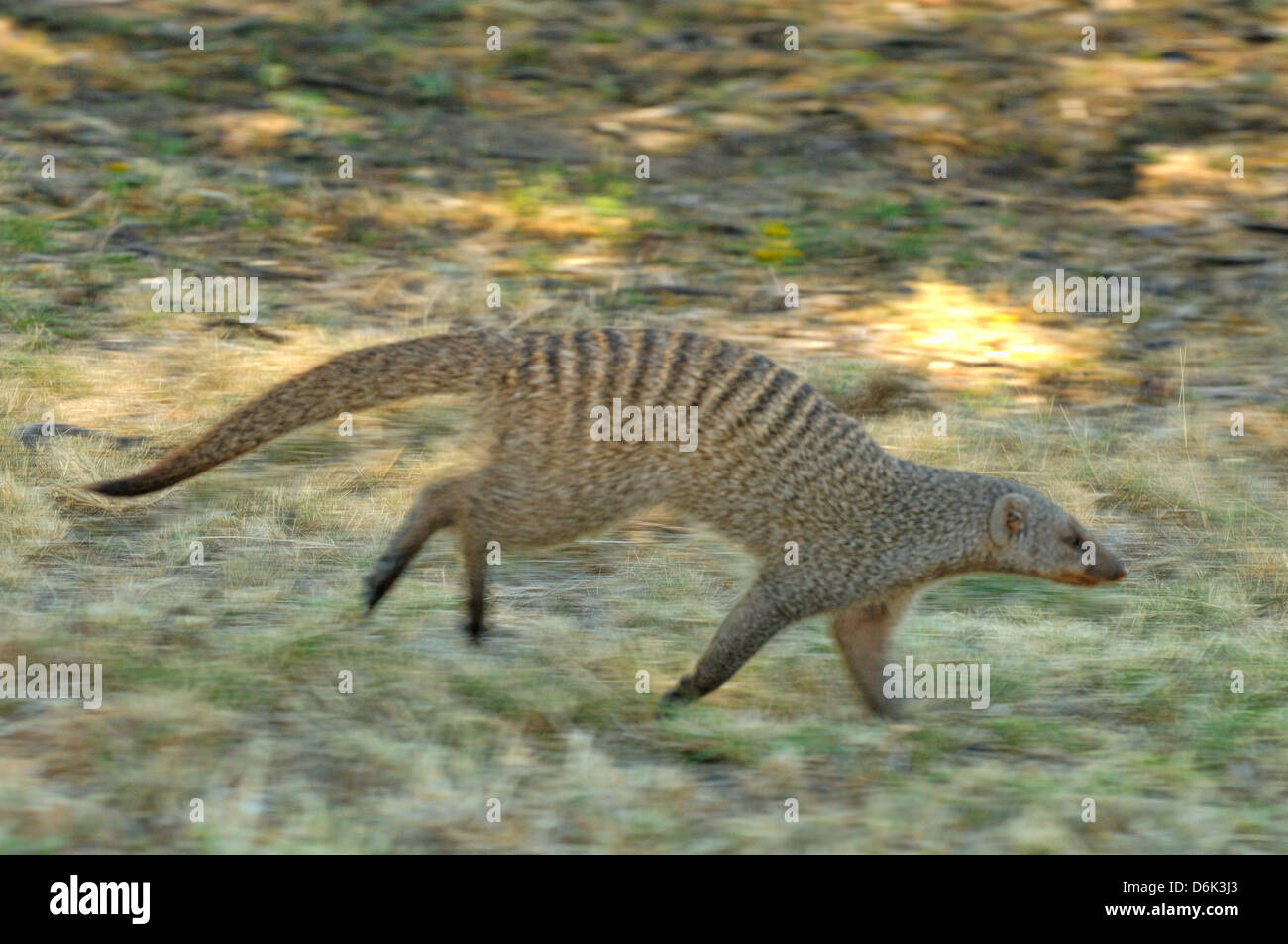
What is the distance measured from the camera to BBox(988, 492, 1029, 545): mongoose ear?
3828mm

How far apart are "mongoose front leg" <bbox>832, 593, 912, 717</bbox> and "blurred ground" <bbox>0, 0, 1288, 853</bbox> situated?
0.26 ft

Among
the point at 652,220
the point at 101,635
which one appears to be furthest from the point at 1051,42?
the point at 101,635

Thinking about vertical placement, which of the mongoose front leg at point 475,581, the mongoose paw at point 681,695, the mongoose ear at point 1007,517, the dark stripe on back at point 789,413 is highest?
the dark stripe on back at point 789,413

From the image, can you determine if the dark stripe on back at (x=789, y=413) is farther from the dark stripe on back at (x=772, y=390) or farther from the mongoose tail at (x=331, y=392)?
the mongoose tail at (x=331, y=392)

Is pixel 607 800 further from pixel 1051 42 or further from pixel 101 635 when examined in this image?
pixel 1051 42

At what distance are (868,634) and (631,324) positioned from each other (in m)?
2.41

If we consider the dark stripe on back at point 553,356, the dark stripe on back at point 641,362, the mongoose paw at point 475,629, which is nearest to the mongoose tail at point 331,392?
the dark stripe on back at point 553,356

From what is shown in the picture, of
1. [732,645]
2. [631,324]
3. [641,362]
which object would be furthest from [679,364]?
[631,324]

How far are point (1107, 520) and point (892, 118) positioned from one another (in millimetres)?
3345

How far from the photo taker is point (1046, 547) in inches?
153

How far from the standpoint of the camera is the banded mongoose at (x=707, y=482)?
12.5 feet

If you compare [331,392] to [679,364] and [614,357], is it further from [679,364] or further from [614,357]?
[679,364]

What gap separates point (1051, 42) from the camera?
8.06 metres

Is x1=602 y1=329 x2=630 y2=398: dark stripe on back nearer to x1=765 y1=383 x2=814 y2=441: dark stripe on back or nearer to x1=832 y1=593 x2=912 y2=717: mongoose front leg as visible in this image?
x1=765 y1=383 x2=814 y2=441: dark stripe on back
